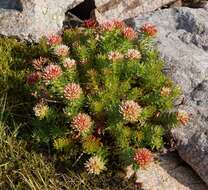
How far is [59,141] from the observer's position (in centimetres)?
509

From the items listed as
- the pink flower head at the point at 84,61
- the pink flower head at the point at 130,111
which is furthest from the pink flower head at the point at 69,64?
the pink flower head at the point at 130,111

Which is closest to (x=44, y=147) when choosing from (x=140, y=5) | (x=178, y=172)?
(x=178, y=172)

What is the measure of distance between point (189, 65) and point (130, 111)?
55.0 inches

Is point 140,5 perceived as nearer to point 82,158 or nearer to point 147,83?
point 147,83

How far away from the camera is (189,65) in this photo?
595cm

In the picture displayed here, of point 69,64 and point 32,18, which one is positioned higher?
point 69,64

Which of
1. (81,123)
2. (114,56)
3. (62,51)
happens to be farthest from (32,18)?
(81,123)

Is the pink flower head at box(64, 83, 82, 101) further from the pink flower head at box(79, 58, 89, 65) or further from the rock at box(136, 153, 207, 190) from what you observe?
the rock at box(136, 153, 207, 190)

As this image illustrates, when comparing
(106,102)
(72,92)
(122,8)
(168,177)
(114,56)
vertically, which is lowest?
(168,177)

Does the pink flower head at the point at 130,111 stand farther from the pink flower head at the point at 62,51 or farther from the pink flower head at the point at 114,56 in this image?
the pink flower head at the point at 62,51

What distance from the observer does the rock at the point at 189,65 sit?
5.26 metres

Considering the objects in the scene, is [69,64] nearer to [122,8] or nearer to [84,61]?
[84,61]

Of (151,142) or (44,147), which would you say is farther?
(44,147)

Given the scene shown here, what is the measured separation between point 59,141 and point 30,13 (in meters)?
2.36
